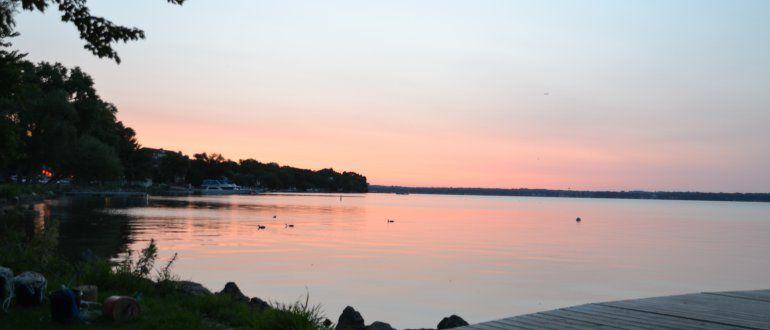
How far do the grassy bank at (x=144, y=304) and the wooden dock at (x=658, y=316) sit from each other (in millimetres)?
3523

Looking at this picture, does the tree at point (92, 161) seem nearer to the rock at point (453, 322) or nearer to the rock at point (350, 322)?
the rock at point (350, 322)

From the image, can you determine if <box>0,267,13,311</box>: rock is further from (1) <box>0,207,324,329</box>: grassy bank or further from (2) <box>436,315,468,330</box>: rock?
(2) <box>436,315,468,330</box>: rock

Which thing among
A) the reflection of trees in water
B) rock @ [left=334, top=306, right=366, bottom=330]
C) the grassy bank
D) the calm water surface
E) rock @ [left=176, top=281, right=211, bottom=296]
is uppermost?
the grassy bank

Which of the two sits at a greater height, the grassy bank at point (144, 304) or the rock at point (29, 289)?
the rock at point (29, 289)

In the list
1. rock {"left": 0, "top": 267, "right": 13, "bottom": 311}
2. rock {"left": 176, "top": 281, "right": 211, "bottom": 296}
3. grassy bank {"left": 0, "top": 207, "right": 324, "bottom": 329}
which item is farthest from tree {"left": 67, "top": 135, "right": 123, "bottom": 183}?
rock {"left": 0, "top": 267, "right": 13, "bottom": 311}

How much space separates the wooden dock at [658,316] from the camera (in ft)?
26.4

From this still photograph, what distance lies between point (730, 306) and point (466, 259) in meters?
24.4

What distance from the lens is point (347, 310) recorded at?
15.0 meters

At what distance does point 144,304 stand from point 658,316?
8873 mm

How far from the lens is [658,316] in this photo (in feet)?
28.8

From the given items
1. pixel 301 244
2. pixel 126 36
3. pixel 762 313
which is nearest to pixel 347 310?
pixel 126 36

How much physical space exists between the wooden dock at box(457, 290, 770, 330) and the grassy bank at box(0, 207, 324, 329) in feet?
11.6

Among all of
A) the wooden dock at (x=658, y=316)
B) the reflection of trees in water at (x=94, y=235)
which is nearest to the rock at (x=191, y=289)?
the wooden dock at (x=658, y=316)

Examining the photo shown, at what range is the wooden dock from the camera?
26.4 feet
